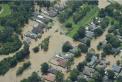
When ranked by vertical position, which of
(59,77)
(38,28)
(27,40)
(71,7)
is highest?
(71,7)

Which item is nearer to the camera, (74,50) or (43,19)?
(74,50)

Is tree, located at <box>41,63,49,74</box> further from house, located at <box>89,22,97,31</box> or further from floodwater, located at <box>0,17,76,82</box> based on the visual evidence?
house, located at <box>89,22,97,31</box>

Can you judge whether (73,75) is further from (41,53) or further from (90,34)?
(90,34)

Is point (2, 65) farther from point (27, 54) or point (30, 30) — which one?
point (30, 30)

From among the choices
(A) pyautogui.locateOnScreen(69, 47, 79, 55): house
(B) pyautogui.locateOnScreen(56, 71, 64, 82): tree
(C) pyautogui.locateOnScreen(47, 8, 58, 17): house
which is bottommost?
(B) pyautogui.locateOnScreen(56, 71, 64, 82): tree

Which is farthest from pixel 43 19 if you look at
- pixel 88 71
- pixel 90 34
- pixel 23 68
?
pixel 88 71

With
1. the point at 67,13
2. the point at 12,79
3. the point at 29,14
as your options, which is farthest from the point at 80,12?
the point at 12,79

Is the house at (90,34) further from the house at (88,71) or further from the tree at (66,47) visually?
the house at (88,71)

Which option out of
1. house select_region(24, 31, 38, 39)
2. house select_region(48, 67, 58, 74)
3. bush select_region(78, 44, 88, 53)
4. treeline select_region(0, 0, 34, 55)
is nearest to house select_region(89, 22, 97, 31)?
bush select_region(78, 44, 88, 53)
